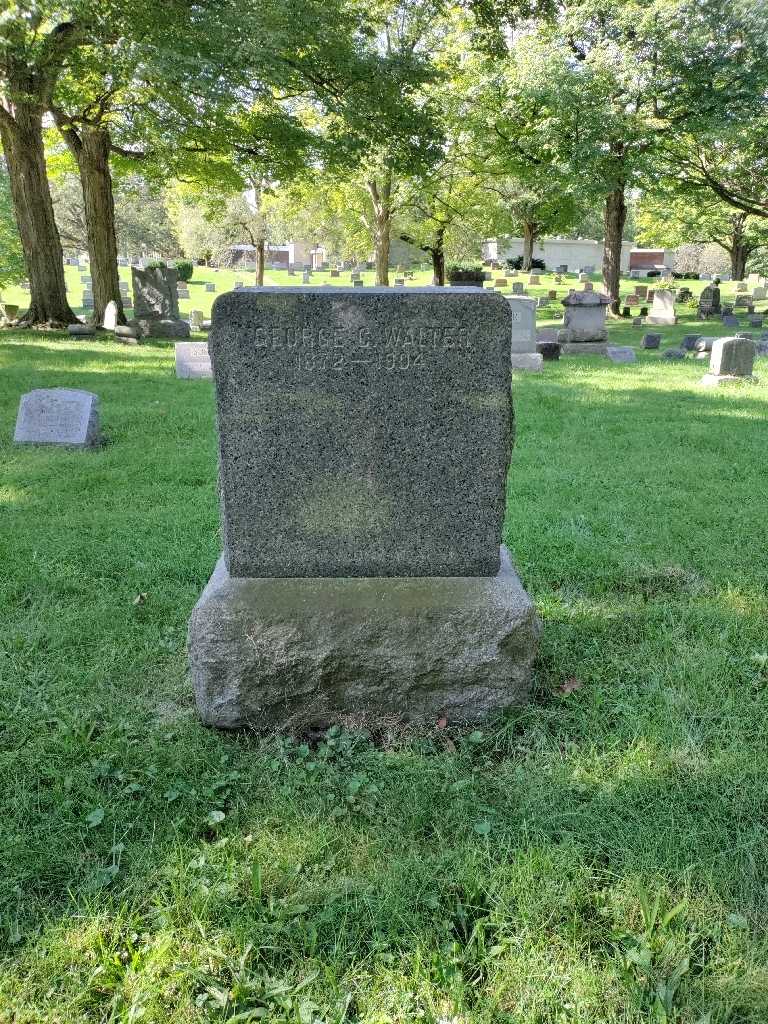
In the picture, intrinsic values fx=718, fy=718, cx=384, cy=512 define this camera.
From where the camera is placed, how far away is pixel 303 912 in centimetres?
202

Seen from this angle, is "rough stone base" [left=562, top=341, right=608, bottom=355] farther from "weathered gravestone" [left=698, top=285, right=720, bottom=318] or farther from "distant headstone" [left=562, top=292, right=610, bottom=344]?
"weathered gravestone" [left=698, top=285, right=720, bottom=318]

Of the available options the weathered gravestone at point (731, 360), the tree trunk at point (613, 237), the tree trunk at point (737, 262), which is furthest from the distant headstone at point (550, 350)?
the tree trunk at point (737, 262)

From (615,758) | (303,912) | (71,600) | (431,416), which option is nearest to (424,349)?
(431,416)

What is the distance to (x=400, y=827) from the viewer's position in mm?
2342

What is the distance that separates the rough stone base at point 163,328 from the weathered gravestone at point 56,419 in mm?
10507

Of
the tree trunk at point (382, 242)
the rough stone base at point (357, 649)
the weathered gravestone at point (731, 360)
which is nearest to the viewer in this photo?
the rough stone base at point (357, 649)

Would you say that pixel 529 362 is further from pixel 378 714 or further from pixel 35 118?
pixel 35 118

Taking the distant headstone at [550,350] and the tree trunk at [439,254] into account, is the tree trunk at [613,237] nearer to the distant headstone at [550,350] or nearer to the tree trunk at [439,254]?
the tree trunk at [439,254]

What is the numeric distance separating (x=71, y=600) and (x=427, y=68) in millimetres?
14696

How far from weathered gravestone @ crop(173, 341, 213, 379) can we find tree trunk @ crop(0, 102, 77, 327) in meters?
5.98

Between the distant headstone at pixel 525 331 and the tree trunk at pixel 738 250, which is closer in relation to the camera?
the distant headstone at pixel 525 331

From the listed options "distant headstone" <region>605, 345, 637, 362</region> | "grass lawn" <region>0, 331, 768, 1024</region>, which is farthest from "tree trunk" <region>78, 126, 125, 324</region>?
"grass lawn" <region>0, 331, 768, 1024</region>

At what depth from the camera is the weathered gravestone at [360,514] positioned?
2.70m

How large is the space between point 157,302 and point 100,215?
7.50ft
